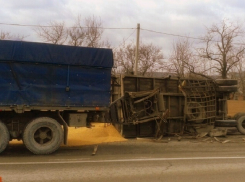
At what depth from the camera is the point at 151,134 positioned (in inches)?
581

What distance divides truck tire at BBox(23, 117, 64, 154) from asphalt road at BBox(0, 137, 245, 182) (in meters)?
0.27

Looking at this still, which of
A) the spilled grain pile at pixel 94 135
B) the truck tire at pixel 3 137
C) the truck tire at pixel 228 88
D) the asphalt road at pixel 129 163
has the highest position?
the truck tire at pixel 228 88

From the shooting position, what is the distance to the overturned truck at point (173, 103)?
13773mm

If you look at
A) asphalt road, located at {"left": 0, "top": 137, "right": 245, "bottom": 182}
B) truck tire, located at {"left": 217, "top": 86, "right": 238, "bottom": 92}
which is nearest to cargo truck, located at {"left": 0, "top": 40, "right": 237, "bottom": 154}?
asphalt road, located at {"left": 0, "top": 137, "right": 245, "bottom": 182}

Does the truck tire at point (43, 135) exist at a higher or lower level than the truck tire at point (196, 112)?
lower

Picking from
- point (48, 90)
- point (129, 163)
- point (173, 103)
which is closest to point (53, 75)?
point (48, 90)

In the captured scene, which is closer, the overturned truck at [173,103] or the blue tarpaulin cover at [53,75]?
the blue tarpaulin cover at [53,75]

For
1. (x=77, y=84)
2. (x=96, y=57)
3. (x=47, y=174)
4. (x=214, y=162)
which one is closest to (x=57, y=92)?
(x=77, y=84)

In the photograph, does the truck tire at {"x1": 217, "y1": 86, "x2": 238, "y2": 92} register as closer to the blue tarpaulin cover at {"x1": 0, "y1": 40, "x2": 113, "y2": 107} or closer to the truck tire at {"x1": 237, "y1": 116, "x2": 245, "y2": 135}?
the truck tire at {"x1": 237, "y1": 116, "x2": 245, "y2": 135}

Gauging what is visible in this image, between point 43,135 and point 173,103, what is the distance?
662 cm

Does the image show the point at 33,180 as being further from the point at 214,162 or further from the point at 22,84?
the point at 214,162

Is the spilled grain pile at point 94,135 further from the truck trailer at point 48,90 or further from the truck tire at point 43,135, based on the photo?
the truck trailer at point 48,90

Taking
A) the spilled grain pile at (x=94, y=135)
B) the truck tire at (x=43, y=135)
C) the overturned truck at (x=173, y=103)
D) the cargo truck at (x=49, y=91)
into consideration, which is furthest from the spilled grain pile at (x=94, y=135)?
the cargo truck at (x=49, y=91)

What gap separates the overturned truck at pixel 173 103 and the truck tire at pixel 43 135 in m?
3.80
